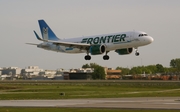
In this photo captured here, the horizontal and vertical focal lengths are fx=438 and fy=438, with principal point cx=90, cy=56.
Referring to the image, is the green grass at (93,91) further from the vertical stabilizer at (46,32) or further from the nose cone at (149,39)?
the vertical stabilizer at (46,32)

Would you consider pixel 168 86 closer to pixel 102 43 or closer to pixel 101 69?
pixel 102 43

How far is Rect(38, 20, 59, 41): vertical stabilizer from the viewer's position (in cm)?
8950

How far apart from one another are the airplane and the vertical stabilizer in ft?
16.7

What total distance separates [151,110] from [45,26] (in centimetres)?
5362

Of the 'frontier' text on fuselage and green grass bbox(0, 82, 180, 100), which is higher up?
the 'frontier' text on fuselage

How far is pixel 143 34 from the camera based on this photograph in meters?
70.7

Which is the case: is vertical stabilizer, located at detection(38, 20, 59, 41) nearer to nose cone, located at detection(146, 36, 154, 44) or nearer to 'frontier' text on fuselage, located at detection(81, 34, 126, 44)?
'frontier' text on fuselage, located at detection(81, 34, 126, 44)

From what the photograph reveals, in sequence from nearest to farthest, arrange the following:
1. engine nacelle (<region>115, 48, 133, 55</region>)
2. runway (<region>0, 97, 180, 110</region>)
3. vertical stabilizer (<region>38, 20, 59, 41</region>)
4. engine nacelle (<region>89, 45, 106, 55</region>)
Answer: runway (<region>0, 97, 180, 110</region>) < engine nacelle (<region>89, 45, 106, 55</region>) < engine nacelle (<region>115, 48, 133, 55</region>) < vertical stabilizer (<region>38, 20, 59, 41</region>)

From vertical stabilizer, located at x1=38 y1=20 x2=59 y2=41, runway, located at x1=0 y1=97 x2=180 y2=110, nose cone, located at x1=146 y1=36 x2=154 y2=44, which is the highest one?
vertical stabilizer, located at x1=38 y1=20 x2=59 y2=41

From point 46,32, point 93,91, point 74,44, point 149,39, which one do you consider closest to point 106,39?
point 74,44

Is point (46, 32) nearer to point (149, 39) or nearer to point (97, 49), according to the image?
point (97, 49)

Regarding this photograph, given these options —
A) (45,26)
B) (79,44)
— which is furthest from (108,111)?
(45,26)

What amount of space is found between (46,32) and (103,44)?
21317 millimetres

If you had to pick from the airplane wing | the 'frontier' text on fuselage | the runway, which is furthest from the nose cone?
the runway
